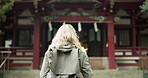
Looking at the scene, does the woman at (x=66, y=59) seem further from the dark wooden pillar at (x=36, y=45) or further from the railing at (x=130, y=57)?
the railing at (x=130, y=57)

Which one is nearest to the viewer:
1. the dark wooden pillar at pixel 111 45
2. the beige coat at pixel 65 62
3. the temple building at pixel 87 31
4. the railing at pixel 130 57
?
the beige coat at pixel 65 62

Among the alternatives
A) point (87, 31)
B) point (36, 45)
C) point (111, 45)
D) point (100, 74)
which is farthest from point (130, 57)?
point (36, 45)

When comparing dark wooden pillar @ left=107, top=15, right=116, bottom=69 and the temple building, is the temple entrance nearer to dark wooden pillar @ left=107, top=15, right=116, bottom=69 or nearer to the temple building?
the temple building

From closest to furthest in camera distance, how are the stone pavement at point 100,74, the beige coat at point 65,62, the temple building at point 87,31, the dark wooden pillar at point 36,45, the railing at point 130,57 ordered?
the beige coat at point 65,62
the stone pavement at point 100,74
the dark wooden pillar at point 36,45
the temple building at point 87,31
the railing at point 130,57

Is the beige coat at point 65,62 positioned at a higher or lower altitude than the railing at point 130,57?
higher

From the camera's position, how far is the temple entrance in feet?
47.2

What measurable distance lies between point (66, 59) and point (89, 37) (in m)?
12.0

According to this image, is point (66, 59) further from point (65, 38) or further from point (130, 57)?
point (130, 57)

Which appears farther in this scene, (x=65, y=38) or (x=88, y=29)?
(x=88, y=29)

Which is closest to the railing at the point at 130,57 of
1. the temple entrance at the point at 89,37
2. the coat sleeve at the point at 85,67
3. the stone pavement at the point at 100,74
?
the temple entrance at the point at 89,37

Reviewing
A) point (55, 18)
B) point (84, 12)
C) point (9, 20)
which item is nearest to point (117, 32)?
point (84, 12)

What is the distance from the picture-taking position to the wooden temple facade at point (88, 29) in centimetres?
1257

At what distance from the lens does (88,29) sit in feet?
49.0

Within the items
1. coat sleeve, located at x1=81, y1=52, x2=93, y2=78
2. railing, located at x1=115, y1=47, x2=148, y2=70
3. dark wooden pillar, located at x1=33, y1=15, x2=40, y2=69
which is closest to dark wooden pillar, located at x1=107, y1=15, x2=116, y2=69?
railing, located at x1=115, y1=47, x2=148, y2=70
